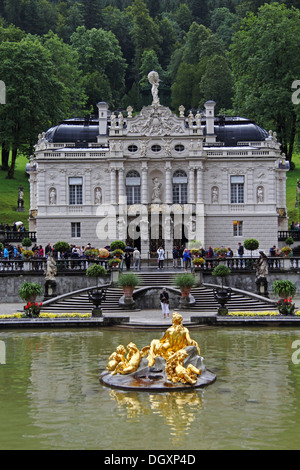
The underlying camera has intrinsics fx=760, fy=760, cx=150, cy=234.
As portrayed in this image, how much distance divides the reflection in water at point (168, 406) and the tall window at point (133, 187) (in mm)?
38682

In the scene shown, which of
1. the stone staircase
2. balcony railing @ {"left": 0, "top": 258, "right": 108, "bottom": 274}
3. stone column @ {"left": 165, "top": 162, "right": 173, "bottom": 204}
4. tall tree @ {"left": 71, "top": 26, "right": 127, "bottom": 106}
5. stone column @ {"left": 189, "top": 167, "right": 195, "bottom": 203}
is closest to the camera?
the stone staircase

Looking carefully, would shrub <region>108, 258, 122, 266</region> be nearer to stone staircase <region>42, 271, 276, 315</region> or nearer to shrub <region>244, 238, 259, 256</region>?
stone staircase <region>42, 271, 276, 315</region>

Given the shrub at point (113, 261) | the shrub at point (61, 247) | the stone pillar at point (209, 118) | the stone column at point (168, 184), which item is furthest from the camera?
the stone pillar at point (209, 118)

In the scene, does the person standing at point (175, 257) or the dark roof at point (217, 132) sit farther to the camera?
the dark roof at point (217, 132)

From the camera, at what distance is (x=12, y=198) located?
251 feet

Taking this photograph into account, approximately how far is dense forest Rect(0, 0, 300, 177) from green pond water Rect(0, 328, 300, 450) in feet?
163

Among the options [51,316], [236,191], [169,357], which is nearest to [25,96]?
[236,191]

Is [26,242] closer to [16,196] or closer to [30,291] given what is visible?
[30,291]

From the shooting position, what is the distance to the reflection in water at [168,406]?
1778 cm

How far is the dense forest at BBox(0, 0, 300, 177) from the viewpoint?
7862 centimetres

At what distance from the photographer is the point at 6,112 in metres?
79.3

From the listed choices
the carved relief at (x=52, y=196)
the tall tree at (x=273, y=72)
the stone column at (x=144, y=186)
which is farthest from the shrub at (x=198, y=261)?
the tall tree at (x=273, y=72)

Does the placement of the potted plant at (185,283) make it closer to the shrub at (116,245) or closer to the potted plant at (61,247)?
the shrub at (116,245)

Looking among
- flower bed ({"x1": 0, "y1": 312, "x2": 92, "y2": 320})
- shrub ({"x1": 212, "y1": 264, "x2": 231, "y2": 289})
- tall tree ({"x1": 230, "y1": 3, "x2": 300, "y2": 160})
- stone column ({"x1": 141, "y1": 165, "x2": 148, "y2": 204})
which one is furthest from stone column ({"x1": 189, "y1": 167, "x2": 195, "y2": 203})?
flower bed ({"x1": 0, "y1": 312, "x2": 92, "y2": 320})
